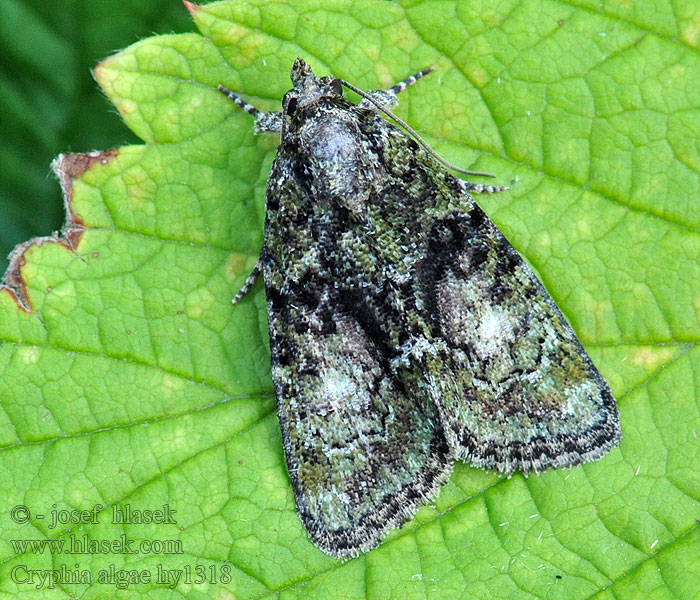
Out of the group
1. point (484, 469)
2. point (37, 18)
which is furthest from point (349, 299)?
point (37, 18)

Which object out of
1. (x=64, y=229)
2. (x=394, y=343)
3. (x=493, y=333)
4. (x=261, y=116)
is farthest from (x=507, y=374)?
(x=64, y=229)

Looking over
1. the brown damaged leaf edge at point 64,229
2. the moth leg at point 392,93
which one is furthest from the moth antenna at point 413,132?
the brown damaged leaf edge at point 64,229

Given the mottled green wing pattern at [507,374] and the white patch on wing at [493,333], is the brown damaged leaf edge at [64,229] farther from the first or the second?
the white patch on wing at [493,333]

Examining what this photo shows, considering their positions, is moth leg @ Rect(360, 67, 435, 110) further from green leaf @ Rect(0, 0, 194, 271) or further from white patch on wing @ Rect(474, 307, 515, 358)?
green leaf @ Rect(0, 0, 194, 271)

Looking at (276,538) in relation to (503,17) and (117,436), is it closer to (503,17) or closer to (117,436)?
(117,436)

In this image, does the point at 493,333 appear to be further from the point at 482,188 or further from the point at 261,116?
the point at 261,116

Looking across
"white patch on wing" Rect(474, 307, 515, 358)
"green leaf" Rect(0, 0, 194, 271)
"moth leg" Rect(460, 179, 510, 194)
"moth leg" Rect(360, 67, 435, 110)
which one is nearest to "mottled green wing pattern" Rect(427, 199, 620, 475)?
"white patch on wing" Rect(474, 307, 515, 358)
